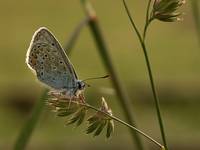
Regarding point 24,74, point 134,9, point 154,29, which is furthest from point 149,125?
point 134,9

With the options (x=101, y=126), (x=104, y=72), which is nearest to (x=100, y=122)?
(x=101, y=126)

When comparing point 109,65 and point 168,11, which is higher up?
point 168,11

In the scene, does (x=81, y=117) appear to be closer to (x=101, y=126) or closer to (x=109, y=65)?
Result: (x=101, y=126)

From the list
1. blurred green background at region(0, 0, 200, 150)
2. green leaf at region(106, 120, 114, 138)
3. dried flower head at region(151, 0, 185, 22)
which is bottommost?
blurred green background at region(0, 0, 200, 150)

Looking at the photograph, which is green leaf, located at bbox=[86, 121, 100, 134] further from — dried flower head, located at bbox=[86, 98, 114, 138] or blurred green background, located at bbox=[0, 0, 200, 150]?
blurred green background, located at bbox=[0, 0, 200, 150]

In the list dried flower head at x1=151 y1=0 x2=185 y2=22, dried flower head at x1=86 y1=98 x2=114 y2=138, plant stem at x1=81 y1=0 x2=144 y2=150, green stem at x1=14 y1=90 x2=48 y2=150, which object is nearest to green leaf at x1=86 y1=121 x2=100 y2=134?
dried flower head at x1=86 y1=98 x2=114 y2=138

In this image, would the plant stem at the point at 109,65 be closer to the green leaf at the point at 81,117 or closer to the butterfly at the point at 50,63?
the butterfly at the point at 50,63
